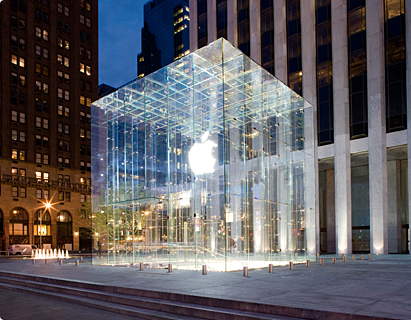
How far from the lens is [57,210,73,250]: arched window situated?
266ft

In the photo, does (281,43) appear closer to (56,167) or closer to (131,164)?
(131,164)

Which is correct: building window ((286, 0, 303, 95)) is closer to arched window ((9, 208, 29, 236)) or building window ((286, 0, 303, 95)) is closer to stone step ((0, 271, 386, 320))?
stone step ((0, 271, 386, 320))

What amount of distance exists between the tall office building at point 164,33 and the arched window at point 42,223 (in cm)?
9355

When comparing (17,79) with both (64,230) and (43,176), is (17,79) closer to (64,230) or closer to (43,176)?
(43,176)

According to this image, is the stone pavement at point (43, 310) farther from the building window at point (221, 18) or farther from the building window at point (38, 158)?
the building window at point (38, 158)

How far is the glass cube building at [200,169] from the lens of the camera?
25547 mm

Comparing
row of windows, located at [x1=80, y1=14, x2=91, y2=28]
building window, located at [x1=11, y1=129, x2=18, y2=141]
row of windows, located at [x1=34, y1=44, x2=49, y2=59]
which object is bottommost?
building window, located at [x1=11, y1=129, x2=18, y2=141]

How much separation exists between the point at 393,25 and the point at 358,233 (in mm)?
23718

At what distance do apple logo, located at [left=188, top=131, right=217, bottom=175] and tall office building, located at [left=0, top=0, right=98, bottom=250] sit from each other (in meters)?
55.9

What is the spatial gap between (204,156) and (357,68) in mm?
23987

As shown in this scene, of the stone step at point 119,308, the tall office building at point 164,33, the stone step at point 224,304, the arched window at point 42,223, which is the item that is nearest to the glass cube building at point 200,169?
the stone step at point 224,304

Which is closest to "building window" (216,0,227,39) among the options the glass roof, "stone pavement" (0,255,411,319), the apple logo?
the glass roof

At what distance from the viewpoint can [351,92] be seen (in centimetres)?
4284

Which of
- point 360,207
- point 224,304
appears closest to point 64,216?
point 360,207
